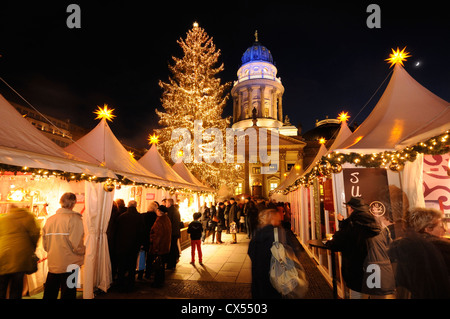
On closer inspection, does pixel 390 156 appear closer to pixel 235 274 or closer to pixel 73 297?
pixel 235 274

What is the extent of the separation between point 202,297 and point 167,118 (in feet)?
57.5

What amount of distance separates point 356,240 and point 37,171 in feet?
A: 20.1

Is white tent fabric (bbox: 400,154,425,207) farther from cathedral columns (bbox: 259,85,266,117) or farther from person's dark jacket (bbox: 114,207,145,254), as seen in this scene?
cathedral columns (bbox: 259,85,266,117)

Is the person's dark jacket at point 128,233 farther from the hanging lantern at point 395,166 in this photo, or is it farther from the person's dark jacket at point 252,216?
the person's dark jacket at point 252,216

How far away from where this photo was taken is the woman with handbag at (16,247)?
3.57 m

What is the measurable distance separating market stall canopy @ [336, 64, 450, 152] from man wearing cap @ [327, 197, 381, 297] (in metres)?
1.93

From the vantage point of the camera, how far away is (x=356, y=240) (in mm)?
3588

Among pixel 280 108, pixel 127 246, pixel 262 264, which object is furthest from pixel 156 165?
pixel 280 108

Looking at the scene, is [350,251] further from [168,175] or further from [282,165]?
[282,165]

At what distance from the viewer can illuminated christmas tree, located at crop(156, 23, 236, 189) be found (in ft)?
68.5

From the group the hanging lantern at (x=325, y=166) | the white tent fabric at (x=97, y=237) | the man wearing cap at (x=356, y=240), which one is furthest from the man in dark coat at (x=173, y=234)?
the man wearing cap at (x=356, y=240)
